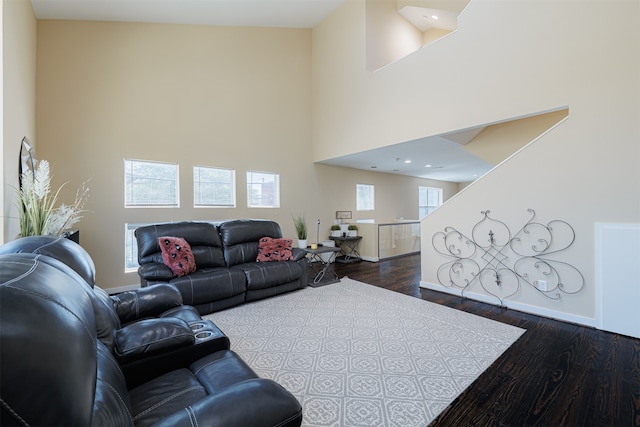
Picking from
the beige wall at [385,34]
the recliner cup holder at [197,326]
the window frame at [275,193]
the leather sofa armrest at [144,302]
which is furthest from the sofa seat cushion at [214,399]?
the beige wall at [385,34]

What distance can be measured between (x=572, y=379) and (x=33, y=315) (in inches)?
115

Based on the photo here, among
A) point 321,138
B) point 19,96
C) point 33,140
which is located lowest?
point 33,140

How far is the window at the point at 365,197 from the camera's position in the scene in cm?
722

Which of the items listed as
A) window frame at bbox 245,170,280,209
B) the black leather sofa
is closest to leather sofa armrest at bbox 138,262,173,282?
the black leather sofa

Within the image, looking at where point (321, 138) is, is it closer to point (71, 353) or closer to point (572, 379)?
point (572, 379)

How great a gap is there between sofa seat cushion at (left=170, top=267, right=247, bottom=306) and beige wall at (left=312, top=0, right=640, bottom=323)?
2782mm

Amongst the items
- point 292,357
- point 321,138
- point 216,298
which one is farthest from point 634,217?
point 321,138

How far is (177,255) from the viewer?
129 inches

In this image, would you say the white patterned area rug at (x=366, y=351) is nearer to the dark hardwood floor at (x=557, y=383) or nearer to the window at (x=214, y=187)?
the dark hardwood floor at (x=557, y=383)

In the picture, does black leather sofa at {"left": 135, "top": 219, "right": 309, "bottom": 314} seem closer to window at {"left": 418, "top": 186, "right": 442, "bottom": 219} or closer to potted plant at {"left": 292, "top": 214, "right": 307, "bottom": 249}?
potted plant at {"left": 292, "top": 214, "right": 307, "bottom": 249}

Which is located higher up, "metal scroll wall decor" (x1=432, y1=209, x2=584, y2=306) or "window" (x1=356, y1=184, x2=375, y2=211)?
"window" (x1=356, y1=184, x2=375, y2=211)

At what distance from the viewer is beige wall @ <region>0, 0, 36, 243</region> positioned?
223 cm

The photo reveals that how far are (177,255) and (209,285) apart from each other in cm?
57

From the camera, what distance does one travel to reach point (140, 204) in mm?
4199
